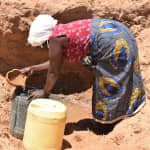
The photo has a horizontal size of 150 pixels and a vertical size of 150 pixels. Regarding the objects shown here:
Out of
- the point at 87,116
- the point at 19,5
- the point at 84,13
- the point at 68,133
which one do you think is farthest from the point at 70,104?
the point at 19,5

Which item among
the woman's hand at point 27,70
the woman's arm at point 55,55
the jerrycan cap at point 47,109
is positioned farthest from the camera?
the woman's hand at point 27,70

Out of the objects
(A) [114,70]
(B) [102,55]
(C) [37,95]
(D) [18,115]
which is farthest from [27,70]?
(A) [114,70]

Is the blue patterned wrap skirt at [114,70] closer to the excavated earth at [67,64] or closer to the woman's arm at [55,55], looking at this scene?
the excavated earth at [67,64]

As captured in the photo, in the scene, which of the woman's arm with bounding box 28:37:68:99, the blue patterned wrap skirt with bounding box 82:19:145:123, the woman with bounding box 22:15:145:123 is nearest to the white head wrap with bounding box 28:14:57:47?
the woman with bounding box 22:15:145:123

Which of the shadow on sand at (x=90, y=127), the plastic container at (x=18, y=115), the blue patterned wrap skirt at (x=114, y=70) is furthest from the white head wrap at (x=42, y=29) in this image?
the shadow on sand at (x=90, y=127)

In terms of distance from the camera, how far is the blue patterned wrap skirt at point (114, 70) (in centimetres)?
295

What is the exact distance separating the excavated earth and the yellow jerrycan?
1.55 feet

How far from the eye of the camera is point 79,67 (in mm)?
4480

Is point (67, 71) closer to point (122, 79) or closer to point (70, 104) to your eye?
point (70, 104)

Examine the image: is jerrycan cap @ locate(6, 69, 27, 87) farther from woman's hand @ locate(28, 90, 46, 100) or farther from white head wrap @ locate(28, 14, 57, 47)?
white head wrap @ locate(28, 14, 57, 47)

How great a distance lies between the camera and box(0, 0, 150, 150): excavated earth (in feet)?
11.1

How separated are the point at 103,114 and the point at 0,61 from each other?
2.09 metres

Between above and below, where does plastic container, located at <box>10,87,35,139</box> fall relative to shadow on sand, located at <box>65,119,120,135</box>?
above

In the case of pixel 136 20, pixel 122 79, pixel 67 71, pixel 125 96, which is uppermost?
pixel 136 20
